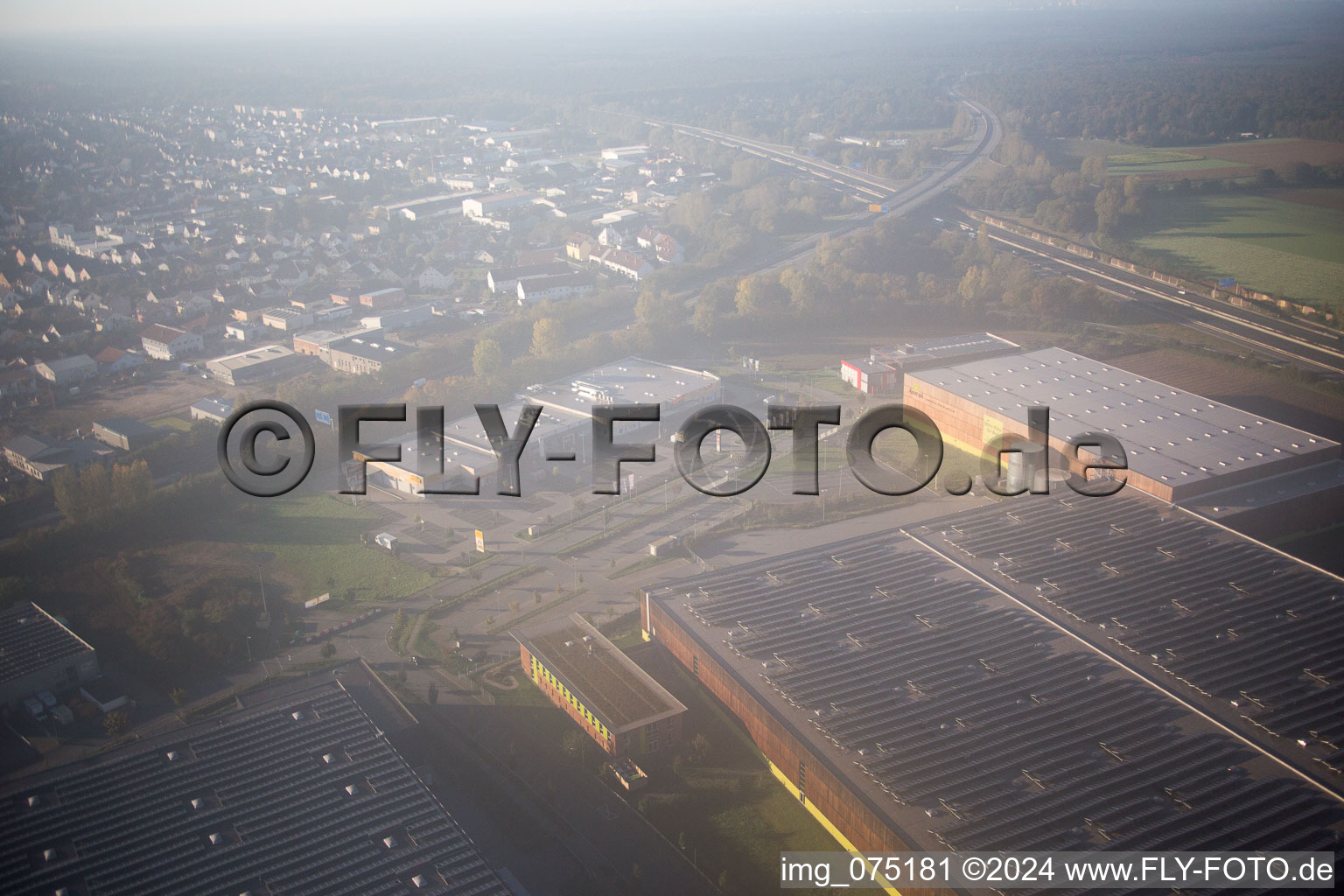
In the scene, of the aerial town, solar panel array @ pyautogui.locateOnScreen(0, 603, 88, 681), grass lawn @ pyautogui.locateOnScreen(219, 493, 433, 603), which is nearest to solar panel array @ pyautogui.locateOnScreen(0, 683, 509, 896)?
the aerial town

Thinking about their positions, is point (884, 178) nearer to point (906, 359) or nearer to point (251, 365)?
point (906, 359)

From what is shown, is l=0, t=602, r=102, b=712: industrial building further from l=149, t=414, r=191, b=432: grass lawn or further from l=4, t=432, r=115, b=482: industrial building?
l=149, t=414, r=191, b=432: grass lawn

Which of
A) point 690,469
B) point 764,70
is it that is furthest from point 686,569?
point 764,70

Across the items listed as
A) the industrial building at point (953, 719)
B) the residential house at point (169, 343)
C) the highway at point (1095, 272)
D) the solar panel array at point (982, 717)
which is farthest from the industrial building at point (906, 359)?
the residential house at point (169, 343)

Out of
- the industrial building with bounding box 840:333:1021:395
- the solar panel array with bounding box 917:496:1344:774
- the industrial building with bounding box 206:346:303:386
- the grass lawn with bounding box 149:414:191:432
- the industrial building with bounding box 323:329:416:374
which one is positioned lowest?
the grass lawn with bounding box 149:414:191:432

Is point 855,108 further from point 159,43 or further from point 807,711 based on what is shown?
point 159,43
